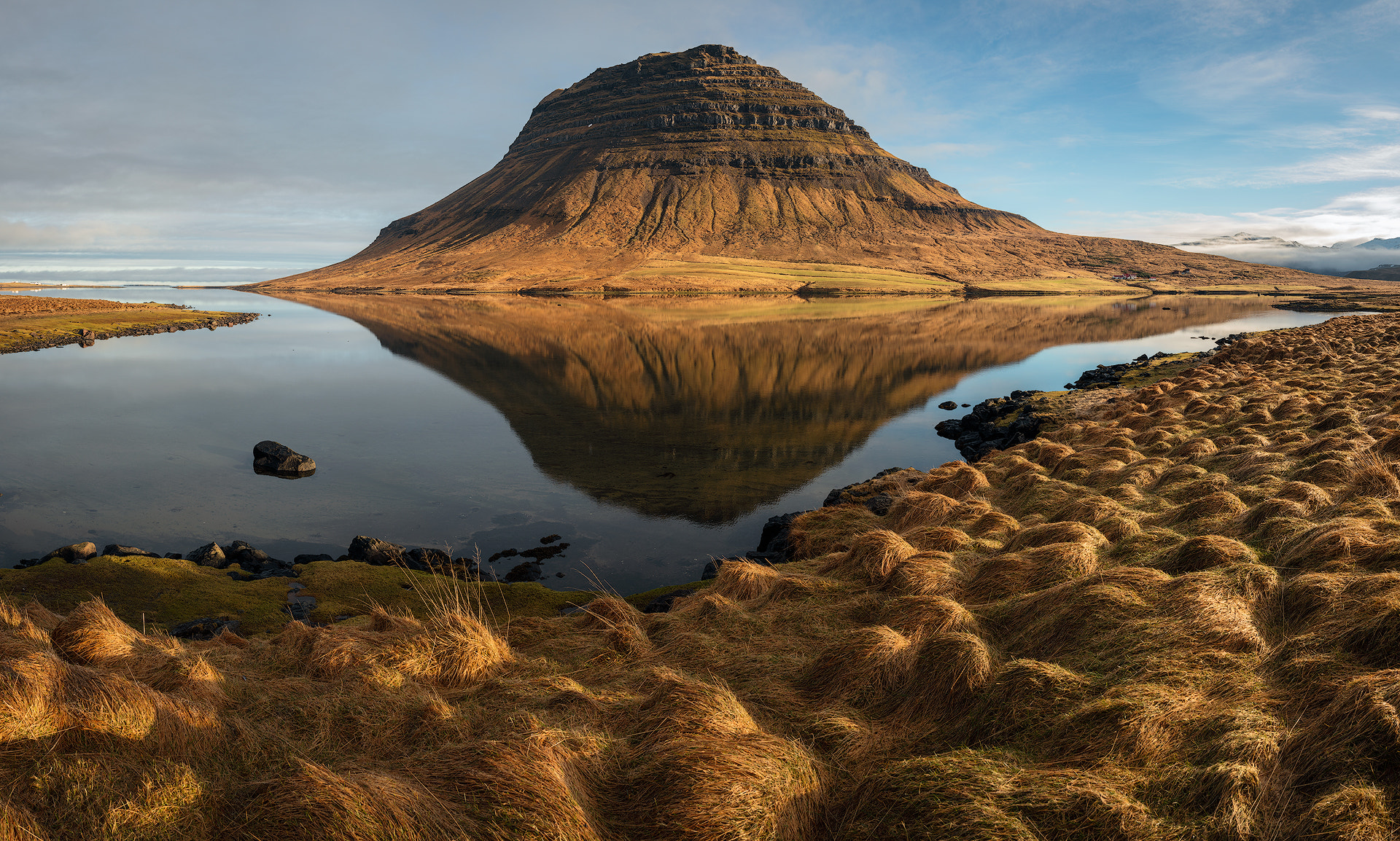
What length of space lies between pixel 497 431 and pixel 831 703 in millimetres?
28426

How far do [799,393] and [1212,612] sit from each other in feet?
116

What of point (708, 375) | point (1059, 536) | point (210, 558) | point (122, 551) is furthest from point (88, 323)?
point (1059, 536)

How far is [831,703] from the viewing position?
6.88 m

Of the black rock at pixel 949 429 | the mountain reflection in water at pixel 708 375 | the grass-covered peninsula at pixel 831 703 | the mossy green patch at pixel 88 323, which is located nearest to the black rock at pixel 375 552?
the grass-covered peninsula at pixel 831 703

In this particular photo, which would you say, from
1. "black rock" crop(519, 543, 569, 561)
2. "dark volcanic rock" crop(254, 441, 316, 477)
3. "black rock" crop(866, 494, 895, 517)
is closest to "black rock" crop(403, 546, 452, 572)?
"black rock" crop(519, 543, 569, 561)

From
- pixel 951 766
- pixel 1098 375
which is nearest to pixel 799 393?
pixel 1098 375

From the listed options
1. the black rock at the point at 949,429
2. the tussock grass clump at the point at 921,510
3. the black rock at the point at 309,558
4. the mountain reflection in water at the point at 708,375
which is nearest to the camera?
the tussock grass clump at the point at 921,510

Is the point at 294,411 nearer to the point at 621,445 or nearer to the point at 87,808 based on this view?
the point at 621,445

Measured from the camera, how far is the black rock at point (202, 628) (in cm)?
1225

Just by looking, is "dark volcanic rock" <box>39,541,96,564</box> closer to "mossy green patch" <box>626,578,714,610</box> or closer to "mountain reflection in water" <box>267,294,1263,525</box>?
"mountain reflection in water" <box>267,294,1263,525</box>

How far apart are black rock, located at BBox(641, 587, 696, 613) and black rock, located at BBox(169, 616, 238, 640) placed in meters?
7.65

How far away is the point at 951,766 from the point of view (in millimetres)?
4941

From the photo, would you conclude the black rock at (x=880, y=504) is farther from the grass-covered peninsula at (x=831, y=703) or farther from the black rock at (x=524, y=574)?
the black rock at (x=524, y=574)

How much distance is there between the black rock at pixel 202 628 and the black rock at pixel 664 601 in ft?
25.1
